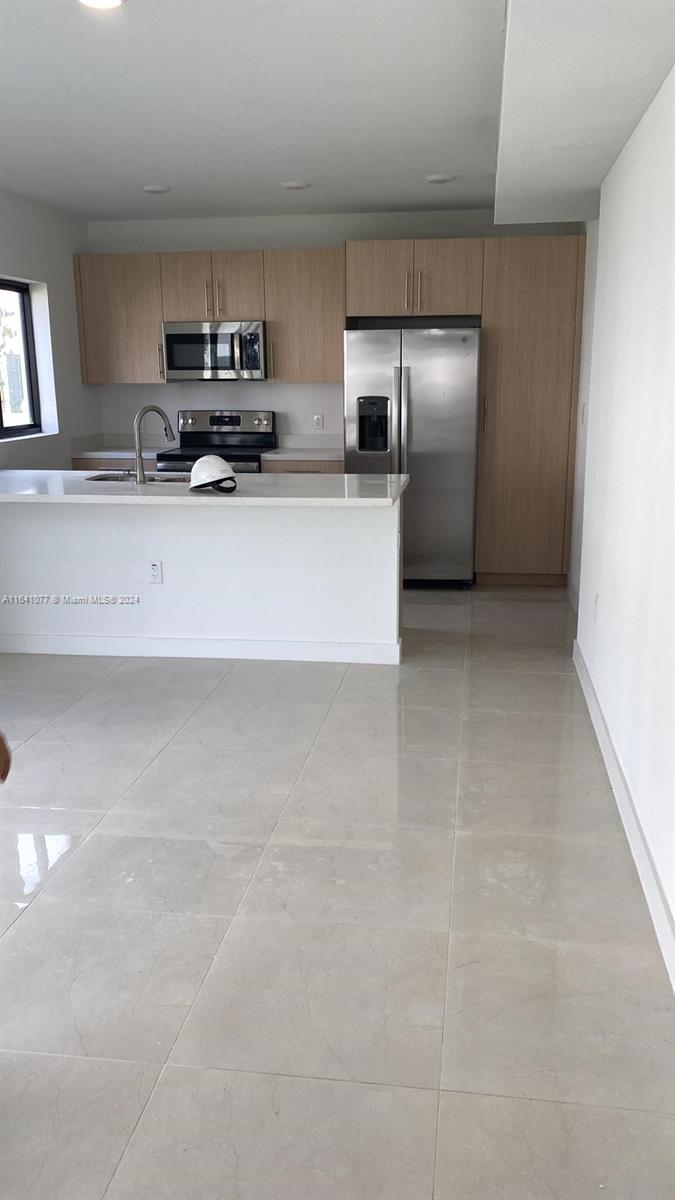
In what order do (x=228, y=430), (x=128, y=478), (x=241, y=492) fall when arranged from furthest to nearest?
(x=228, y=430)
(x=128, y=478)
(x=241, y=492)

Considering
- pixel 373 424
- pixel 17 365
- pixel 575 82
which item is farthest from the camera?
pixel 17 365

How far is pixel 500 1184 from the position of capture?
5.33ft

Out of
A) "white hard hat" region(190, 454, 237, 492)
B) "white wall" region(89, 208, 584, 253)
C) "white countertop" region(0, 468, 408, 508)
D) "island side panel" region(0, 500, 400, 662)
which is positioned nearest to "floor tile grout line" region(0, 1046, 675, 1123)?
"white countertop" region(0, 468, 408, 508)

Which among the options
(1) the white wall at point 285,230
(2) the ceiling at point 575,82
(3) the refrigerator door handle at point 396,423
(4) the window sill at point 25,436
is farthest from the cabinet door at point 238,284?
(2) the ceiling at point 575,82

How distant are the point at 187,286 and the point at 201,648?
9.64ft

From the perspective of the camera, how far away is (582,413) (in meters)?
5.49

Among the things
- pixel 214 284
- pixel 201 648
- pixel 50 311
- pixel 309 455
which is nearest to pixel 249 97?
pixel 201 648

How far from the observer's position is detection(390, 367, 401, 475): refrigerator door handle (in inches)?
230

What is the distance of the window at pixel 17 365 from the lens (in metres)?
5.90

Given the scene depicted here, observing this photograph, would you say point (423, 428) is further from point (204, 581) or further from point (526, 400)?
point (204, 581)

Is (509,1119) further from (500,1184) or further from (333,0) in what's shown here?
(333,0)

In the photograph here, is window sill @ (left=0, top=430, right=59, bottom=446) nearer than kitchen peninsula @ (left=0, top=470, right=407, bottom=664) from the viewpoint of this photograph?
No

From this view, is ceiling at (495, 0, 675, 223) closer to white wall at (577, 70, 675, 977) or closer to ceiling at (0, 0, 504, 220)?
white wall at (577, 70, 675, 977)

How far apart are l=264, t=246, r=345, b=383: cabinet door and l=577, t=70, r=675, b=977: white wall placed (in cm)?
254
